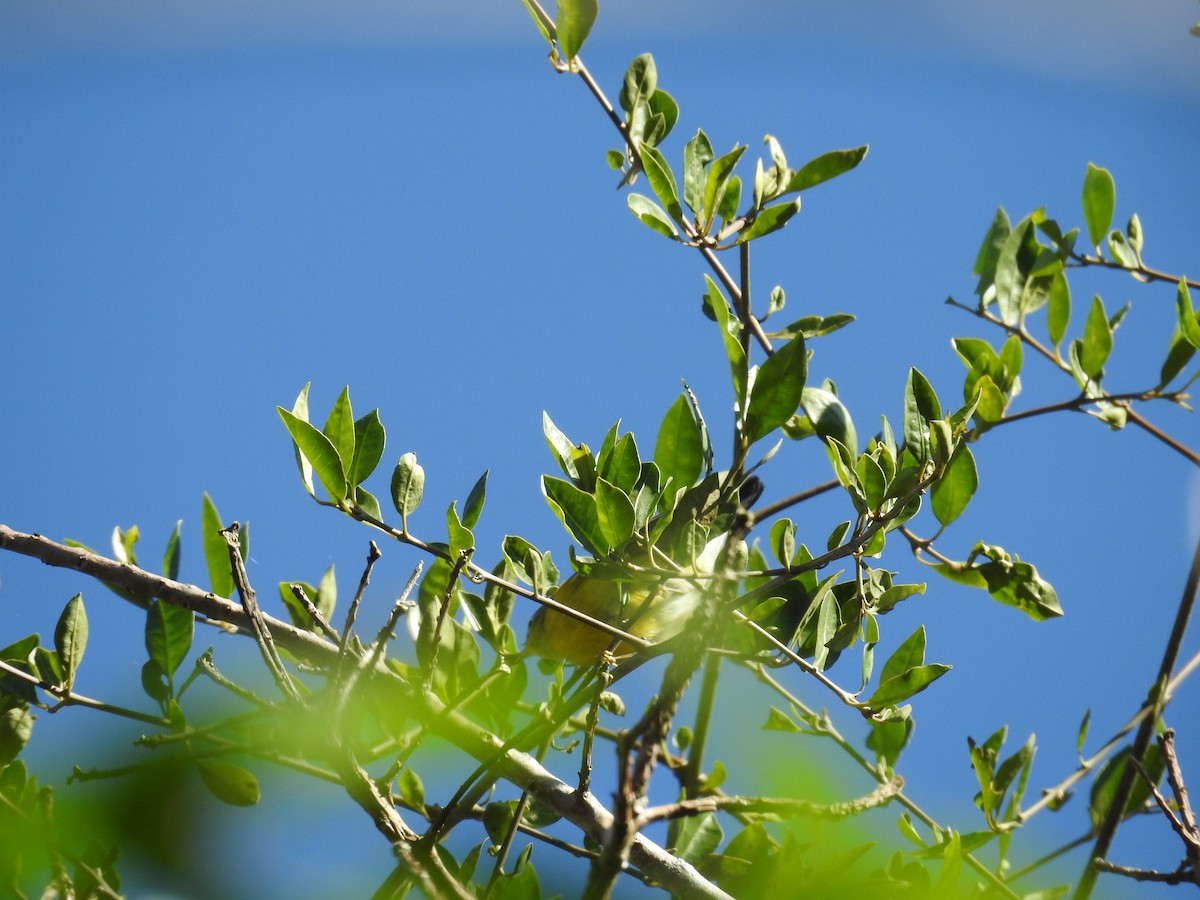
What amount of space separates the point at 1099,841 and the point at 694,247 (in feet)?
1.87

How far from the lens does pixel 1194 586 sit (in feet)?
2.82

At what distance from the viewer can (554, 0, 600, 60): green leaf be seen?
33.3 inches

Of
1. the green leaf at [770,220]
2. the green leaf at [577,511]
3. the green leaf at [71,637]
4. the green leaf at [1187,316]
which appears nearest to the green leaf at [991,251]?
the green leaf at [1187,316]

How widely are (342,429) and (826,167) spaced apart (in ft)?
1.43

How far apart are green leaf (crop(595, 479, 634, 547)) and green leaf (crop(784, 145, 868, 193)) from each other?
33 centimetres

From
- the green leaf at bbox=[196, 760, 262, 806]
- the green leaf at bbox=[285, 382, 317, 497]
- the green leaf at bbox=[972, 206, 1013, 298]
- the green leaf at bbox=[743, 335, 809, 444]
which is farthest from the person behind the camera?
the green leaf at bbox=[972, 206, 1013, 298]

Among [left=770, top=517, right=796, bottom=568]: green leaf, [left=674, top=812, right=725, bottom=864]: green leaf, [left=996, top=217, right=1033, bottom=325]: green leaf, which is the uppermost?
[left=996, top=217, right=1033, bottom=325]: green leaf

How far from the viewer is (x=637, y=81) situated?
910 mm

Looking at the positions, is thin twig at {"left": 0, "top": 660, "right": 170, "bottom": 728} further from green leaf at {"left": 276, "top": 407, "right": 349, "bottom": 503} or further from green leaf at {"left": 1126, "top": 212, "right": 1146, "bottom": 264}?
green leaf at {"left": 1126, "top": 212, "right": 1146, "bottom": 264}

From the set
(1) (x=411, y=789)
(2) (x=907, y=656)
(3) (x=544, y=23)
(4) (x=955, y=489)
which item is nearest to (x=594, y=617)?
(1) (x=411, y=789)

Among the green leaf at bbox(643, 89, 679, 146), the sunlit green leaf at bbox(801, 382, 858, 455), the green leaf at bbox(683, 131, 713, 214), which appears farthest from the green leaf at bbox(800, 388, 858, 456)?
the green leaf at bbox(643, 89, 679, 146)

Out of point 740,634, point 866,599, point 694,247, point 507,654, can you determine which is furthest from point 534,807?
point 694,247

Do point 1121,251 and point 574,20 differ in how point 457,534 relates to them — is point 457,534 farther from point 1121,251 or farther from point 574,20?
point 1121,251

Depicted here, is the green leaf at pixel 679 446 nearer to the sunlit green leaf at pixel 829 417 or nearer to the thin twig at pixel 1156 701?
the sunlit green leaf at pixel 829 417
